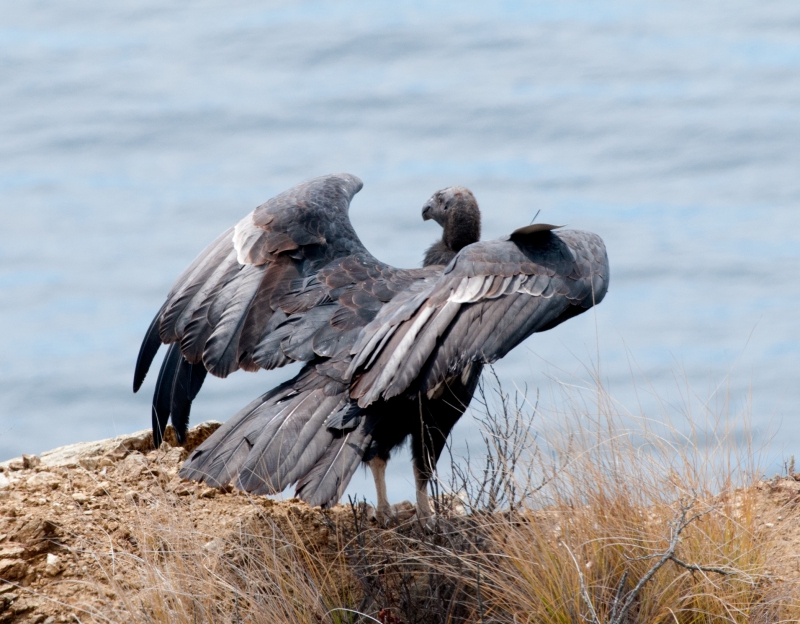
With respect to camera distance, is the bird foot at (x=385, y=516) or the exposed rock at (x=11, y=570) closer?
the exposed rock at (x=11, y=570)

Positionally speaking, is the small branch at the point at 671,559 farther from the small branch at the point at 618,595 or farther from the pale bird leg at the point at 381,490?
the pale bird leg at the point at 381,490

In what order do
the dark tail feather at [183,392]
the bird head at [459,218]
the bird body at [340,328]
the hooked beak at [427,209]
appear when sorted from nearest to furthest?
the bird body at [340,328] < the dark tail feather at [183,392] < the bird head at [459,218] < the hooked beak at [427,209]

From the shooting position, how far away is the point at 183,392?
566 centimetres

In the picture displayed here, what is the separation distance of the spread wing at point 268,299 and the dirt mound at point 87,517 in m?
0.45

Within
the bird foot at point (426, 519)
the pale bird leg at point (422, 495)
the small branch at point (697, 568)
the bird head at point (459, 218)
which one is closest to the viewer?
the small branch at point (697, 568)

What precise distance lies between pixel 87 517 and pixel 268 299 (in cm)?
148

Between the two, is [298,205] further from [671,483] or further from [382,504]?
[671,483]

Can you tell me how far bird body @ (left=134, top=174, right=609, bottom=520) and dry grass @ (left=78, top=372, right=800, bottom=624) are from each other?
1.06 ft

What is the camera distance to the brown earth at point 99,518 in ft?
13.9

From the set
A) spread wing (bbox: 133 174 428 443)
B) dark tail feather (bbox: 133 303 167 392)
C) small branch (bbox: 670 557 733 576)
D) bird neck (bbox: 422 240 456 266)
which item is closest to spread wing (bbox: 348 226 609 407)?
spread wing (bbox: 133 174 428 443)

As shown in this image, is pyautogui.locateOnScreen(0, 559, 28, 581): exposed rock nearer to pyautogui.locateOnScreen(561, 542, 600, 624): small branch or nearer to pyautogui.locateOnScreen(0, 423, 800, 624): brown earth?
pyautogui.locateOnScreen(0, 423, 800, 624): brown earth

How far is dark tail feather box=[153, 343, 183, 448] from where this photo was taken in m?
5.66

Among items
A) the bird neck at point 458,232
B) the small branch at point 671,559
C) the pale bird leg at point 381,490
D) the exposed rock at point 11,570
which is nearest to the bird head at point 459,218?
the bird neck at point 458,232

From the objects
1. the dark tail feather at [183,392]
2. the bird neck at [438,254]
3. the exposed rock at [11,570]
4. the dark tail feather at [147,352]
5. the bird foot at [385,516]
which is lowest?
the bird foot at [385,516]
